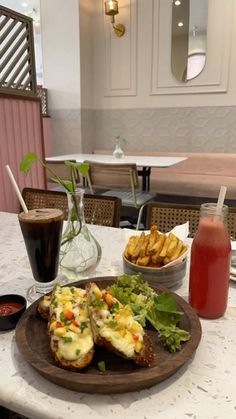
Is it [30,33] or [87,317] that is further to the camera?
[30,33]

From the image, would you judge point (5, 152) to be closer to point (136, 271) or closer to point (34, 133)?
point (34, 133)

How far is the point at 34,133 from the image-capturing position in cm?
245

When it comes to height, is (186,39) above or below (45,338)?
above

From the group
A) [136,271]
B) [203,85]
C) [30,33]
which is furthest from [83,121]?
[136,271]

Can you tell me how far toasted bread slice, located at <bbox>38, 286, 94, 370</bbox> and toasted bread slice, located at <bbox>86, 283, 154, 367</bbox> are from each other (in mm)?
17

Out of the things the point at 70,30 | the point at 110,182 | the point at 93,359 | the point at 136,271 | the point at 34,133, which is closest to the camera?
the point at 93,359

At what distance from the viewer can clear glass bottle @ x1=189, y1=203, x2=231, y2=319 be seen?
0.68 meters

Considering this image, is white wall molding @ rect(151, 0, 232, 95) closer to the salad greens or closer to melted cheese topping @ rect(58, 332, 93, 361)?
the salad greens

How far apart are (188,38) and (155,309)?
4535 millimetres

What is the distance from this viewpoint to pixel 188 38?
4363 millimetres

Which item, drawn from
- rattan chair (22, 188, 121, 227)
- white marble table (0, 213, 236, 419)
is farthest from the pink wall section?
white marble table (0, 213, 236, 419)

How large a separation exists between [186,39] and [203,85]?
0.64 m

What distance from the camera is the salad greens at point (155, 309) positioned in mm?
589

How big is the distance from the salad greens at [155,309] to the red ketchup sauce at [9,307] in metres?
0.21
